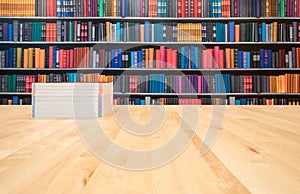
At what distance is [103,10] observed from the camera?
13.5 feet

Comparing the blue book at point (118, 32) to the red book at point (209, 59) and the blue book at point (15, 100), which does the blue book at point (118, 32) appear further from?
the blue book at point (15, 100)

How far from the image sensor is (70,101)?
4.88 feet

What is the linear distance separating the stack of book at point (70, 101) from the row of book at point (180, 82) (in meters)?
2.57

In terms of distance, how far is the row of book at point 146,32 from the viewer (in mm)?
4105

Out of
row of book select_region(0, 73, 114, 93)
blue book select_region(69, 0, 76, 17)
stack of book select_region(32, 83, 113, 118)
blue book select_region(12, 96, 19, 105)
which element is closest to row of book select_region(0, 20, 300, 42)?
blue book select_region(69, 0, 76, 17)

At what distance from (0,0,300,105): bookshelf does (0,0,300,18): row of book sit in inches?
0.5

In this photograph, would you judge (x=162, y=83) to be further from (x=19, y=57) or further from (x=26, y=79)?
(x=19, y=57)

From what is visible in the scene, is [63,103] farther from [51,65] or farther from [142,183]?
[51,65]

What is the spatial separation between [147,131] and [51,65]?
10.9 ft

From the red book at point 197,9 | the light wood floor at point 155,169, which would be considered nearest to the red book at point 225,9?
the red book at point 197,9

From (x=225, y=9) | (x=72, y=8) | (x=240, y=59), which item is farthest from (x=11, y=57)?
(x=240, y=59)

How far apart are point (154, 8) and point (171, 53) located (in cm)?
59

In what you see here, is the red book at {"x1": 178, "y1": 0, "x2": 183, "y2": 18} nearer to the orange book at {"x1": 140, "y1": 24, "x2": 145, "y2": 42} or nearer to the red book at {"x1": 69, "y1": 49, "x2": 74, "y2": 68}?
the orange book at {"x1": 140, "y1": 24, "x2": 145, "y2": 42}

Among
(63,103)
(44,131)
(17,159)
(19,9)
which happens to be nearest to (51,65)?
(19,9)
